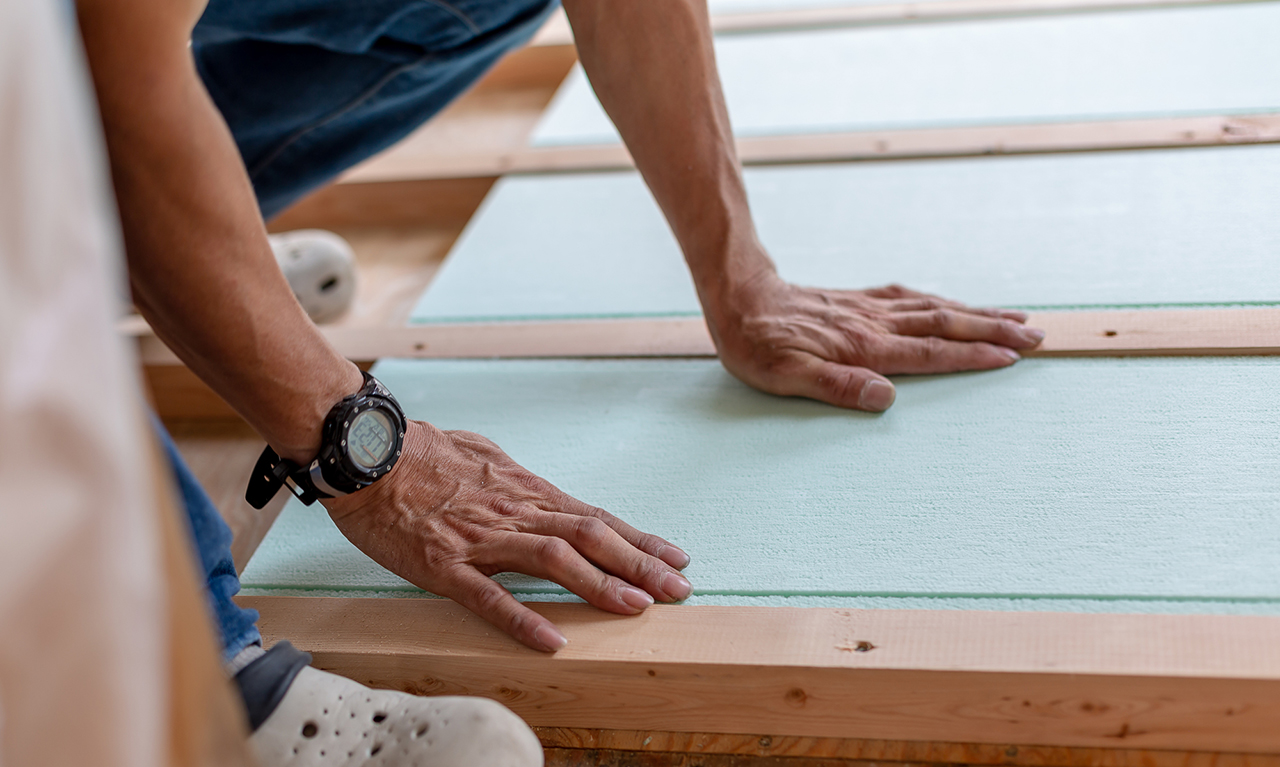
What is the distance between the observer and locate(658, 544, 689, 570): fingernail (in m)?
0.95

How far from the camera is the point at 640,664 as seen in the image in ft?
2.84

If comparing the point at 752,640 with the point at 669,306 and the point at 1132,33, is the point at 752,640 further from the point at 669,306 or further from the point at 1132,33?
the point at 1132,33

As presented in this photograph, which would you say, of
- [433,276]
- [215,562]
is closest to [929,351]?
[215,562]

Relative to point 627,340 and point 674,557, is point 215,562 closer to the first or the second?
point 674,557

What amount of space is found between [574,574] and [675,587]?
3.7 inches

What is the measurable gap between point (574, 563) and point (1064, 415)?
0.55 meters

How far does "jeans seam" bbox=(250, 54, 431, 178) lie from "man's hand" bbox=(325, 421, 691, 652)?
0.68 metres

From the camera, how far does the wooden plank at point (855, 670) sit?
782 millimetres

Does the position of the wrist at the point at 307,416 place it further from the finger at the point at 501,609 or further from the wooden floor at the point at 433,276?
the wooden floor at the point at 433,276

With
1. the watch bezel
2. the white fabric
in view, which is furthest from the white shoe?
the white fabric

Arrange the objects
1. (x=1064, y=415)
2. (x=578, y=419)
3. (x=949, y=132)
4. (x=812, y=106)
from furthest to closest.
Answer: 1. (x=812, y=106)
2. (x=949, y=132)
3. (x=578, y=419)
4. (x=1064, y=415)

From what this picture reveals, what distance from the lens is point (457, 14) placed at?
5.05ft

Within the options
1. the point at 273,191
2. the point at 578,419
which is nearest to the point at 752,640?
the point at 578,419

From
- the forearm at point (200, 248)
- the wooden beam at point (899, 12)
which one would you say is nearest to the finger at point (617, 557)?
the forearm at point (200, 248)
